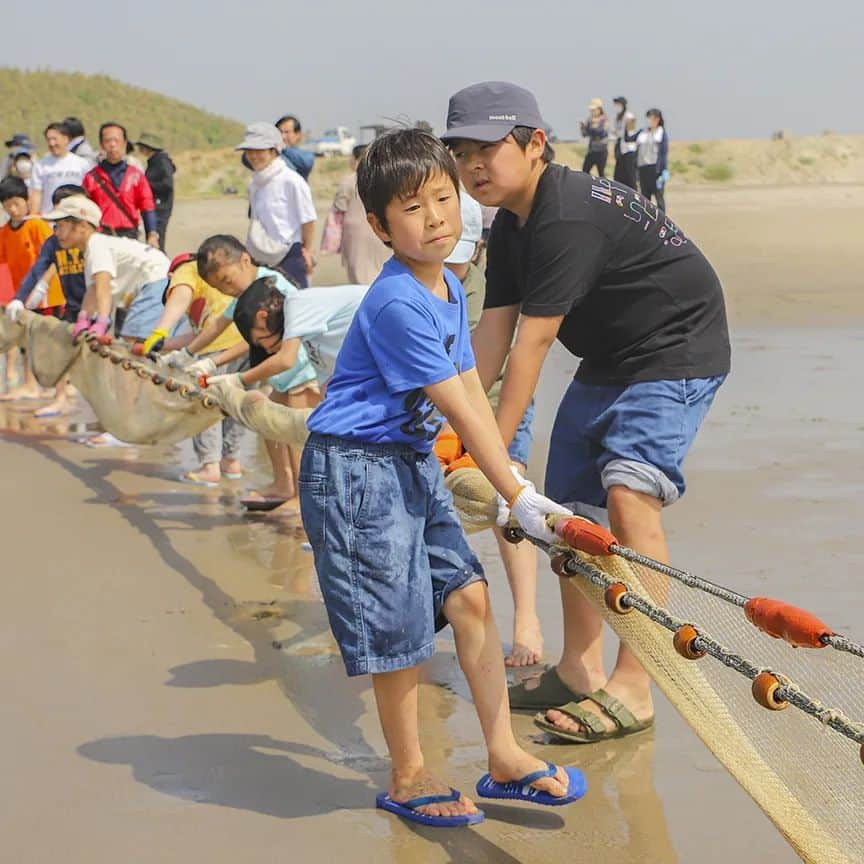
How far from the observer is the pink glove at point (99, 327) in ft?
26.5

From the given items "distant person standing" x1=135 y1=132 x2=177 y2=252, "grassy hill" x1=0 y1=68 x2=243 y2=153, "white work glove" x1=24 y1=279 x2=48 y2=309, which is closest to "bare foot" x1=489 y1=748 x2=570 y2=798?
"white work glove" x1=24 y1=279 x2=48 y2=309

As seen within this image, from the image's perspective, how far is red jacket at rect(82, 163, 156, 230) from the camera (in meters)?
10.3

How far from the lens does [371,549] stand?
3398mm

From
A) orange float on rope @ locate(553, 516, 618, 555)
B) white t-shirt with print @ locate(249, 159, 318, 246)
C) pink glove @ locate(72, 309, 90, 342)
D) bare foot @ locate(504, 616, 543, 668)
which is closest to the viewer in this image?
orange float on rope @ locate(553, 516, 618, 555)

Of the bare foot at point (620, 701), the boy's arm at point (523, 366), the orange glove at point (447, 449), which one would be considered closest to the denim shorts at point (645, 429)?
the boy's arm at point (523, 366)

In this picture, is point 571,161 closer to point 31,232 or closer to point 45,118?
point 31,232

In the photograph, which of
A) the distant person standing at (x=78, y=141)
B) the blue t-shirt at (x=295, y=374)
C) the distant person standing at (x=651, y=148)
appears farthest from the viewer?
the distant person standing at (x=651, y=148)

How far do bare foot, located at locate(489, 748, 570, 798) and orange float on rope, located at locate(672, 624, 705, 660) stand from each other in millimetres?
632

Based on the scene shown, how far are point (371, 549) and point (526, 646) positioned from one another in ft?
4.63

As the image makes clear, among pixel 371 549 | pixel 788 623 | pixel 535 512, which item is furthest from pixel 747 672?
pixel 371 549

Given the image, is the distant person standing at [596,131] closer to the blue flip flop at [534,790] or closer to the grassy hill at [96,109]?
the blue flip flop at [534,790]

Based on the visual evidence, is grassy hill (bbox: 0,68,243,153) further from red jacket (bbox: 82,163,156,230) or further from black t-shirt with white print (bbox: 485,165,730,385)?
black t-shirt with white print (bbox: 485,165,730,385)

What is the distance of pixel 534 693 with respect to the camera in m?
4.30

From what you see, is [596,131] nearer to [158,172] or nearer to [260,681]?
[158,172]
